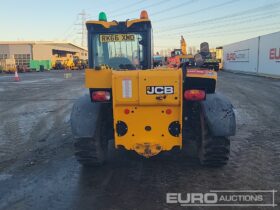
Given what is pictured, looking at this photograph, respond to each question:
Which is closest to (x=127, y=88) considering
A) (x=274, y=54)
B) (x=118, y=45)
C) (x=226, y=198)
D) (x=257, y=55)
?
(x=226, y=198)

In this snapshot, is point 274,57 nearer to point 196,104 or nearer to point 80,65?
point 196,104

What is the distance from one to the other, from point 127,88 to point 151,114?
52 centimetres

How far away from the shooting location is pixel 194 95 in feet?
14.1

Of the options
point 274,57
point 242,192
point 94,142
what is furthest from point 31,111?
point 274,57

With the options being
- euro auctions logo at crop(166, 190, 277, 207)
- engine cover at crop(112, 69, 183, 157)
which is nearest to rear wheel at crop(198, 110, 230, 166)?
engine cover at crop(112, 69, 183, 157)

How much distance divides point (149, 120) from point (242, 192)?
1.55 metres

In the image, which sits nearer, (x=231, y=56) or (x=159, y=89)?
(x=159, y=89)

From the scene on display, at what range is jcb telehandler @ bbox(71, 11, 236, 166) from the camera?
4234mm

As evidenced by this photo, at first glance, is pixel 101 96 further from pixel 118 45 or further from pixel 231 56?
pixel 231 56

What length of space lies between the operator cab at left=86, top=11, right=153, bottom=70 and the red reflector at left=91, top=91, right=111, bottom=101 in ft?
6.73

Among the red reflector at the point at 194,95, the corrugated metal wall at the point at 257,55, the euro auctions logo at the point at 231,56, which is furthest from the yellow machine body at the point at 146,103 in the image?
the euro auctions logo at the point at 231,56

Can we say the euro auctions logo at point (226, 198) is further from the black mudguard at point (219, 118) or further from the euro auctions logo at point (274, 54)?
the euro auctions logo at point (274, 54)

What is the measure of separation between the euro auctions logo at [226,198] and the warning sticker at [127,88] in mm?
1421

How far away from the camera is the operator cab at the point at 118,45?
6387mm
